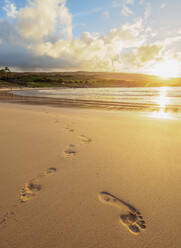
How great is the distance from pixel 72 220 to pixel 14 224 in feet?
2.00

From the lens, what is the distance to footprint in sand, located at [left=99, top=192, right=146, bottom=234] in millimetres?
1695

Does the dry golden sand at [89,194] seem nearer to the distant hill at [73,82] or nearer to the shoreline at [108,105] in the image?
the shoreline at [108,105]

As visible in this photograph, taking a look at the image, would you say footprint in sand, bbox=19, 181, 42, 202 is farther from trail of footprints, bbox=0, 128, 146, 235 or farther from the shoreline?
the shoreline

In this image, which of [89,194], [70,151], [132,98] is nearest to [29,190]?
[89,194]

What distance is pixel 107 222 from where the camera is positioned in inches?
68.3

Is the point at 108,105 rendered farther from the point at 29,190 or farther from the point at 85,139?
the point at 29,190

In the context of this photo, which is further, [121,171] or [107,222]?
[121,171]

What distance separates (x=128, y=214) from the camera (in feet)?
6.11

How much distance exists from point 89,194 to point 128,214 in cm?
56

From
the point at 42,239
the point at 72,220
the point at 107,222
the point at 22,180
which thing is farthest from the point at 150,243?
the point at 22,180

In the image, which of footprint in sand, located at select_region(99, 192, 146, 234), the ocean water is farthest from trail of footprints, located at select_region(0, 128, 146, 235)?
the ocean water

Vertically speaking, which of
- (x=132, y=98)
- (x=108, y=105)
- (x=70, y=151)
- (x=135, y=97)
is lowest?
(x=70, y=151)

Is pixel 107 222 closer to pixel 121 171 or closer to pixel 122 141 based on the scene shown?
pixel 121 171

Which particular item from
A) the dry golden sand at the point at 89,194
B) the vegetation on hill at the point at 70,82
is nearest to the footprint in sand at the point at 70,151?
the dry golden sand at the point at 89,194
